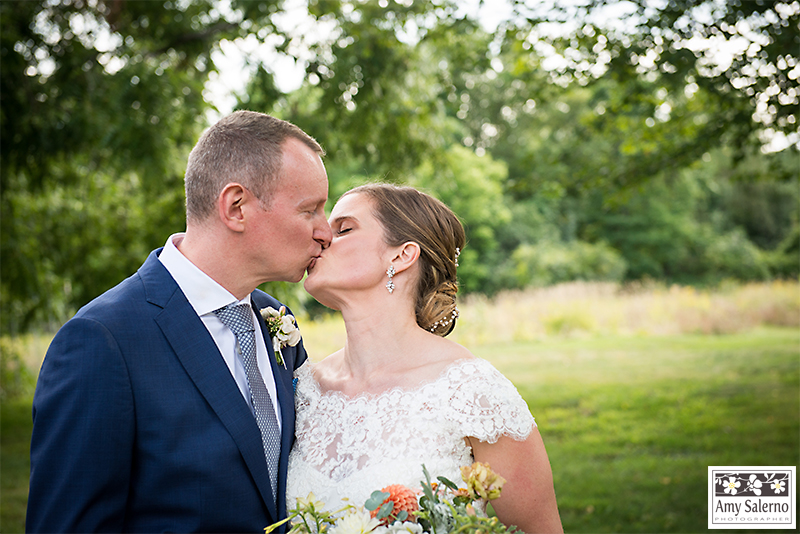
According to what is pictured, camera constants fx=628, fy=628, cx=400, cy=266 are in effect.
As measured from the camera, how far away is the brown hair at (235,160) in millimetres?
2375

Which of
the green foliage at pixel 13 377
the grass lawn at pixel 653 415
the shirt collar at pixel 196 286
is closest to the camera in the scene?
the shirt collar at pixel 196 286

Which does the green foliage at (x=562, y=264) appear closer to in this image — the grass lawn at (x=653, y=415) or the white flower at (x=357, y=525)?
the grass lawn at (x=653, y=415)

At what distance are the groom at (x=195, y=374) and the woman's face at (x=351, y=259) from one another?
95mm

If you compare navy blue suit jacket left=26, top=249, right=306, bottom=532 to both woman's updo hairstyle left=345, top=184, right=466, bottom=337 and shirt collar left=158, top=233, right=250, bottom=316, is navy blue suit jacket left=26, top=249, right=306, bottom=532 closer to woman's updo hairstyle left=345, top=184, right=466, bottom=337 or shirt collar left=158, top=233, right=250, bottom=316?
shirt collar left=158, top=233, right=250, bottom=316

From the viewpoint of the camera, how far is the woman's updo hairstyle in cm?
290

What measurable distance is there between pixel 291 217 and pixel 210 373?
66cm

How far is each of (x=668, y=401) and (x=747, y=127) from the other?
207 inches

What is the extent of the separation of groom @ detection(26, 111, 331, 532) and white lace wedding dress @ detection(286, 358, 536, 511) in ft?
0.55

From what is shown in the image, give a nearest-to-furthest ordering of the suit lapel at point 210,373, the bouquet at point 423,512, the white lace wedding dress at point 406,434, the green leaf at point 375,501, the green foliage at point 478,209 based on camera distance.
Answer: the bouquet at point 423,512 < the green leaf at point 375,501 < the suit lapel at point 210,373 < the white lace wedding dress at point 406,434 < the green foliage at point 478,209

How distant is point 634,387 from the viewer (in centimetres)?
1054

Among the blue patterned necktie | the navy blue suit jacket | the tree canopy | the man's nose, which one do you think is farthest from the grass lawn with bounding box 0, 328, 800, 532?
the navy blue suit jacket

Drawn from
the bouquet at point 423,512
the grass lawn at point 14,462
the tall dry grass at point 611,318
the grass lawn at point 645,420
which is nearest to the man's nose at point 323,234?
the bouquet at point 423,512

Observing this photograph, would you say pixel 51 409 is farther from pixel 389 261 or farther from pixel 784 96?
pixel 784 96

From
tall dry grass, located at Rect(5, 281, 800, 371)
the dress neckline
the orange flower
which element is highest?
tall dry grass, located at Rect(5, 281, 800, 371)
